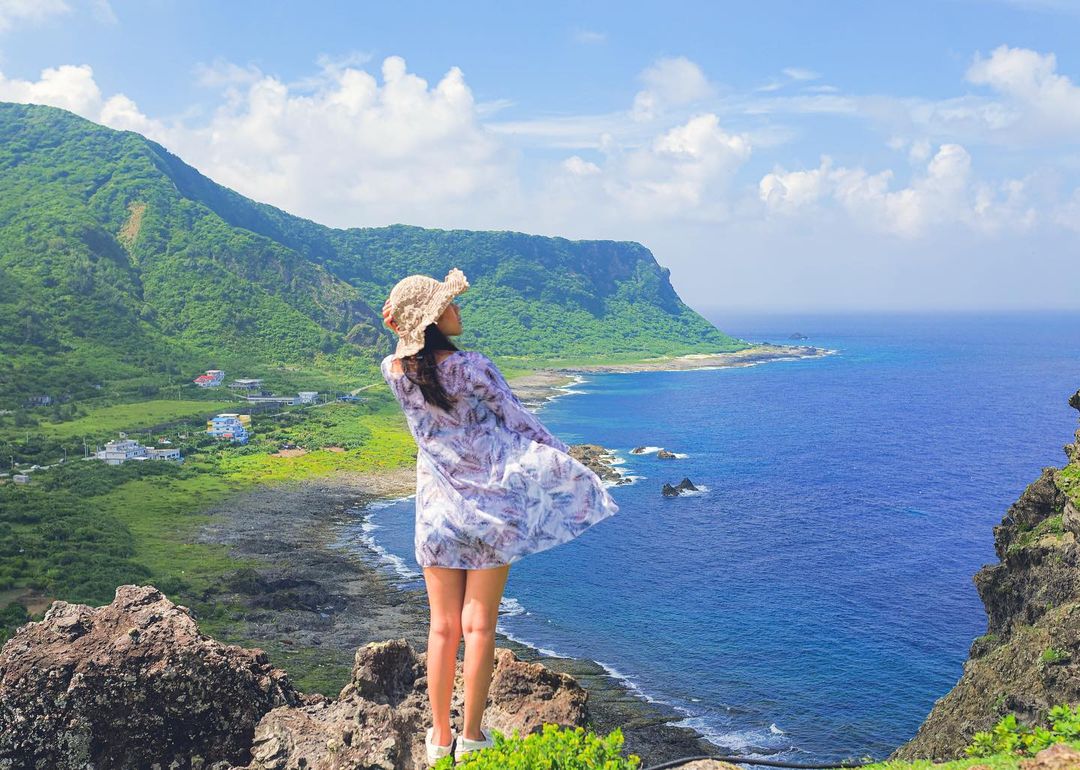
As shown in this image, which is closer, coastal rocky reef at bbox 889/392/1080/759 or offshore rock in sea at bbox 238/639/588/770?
offshore rock in sea at bbox 238/639/588/770

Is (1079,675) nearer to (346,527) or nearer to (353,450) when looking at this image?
(346,527)

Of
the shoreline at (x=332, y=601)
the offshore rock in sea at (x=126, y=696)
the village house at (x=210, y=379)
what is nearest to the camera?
the offshore rock in sea at (x=126, y=696)

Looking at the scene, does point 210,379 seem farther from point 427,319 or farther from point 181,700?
point 427,319

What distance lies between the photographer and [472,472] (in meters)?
5.17

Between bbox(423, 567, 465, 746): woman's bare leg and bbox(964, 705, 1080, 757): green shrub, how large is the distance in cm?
391

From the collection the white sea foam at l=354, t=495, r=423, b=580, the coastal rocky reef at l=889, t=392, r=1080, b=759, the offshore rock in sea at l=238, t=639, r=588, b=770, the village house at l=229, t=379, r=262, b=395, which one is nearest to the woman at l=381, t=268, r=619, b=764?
the offshore rock in sea at l=238, t=639, r=588, b=770

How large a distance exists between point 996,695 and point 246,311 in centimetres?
12513

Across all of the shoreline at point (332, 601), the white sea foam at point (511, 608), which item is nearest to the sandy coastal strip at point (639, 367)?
the shoreline at point (332, 601)

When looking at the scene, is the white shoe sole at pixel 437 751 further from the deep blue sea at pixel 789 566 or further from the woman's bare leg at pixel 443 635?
the deep blue sea at pixel 789 566

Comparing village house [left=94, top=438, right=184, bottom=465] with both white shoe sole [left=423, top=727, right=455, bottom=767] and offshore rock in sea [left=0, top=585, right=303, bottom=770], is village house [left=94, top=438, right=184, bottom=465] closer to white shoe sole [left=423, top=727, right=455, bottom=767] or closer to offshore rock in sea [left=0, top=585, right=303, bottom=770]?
offshore rock in sea [left=0, top=585, right=303, bottom=770]

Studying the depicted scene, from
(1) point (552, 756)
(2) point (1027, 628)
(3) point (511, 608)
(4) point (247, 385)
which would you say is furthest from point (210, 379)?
(1) point (552, 756)

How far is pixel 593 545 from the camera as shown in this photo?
51812mm

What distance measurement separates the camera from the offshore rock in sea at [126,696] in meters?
6.57

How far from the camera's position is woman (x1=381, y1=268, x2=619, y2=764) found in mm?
5086
